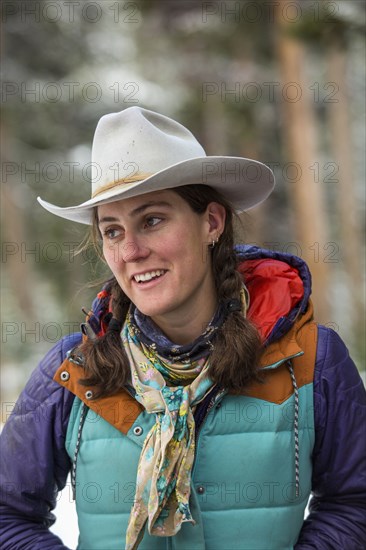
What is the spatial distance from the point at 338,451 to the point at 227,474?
36 centimetres

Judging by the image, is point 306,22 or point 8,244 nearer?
point 306,22

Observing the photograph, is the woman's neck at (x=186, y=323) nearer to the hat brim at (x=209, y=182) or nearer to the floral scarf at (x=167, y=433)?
the floral scarf at (x=167, y=433)

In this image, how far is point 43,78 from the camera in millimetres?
15008

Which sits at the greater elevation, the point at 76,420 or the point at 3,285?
the point at 76,420

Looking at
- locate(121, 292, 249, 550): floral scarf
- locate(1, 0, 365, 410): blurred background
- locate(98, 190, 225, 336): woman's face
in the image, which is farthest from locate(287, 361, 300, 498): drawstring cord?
locate(1, 0, 365, 410): blurred background

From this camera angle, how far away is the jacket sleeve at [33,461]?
2383 mm

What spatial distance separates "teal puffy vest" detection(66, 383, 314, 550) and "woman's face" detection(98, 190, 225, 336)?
0.36 meters

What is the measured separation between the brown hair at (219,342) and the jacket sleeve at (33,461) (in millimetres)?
135

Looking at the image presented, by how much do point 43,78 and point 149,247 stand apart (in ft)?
44.4

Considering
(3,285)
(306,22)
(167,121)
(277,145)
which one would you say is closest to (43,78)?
(277,145)

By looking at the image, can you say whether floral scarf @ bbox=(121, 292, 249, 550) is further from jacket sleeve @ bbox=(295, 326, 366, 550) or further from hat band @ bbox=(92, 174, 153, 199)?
hat band @ bbox=(92, 174, 153, 199)

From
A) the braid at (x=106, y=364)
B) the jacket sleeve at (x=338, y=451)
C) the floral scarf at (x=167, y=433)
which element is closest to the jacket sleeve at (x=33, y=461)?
the braid at (x=106, y=364)

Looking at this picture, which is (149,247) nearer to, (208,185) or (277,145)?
(208,185)

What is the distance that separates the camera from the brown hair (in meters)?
2.31
